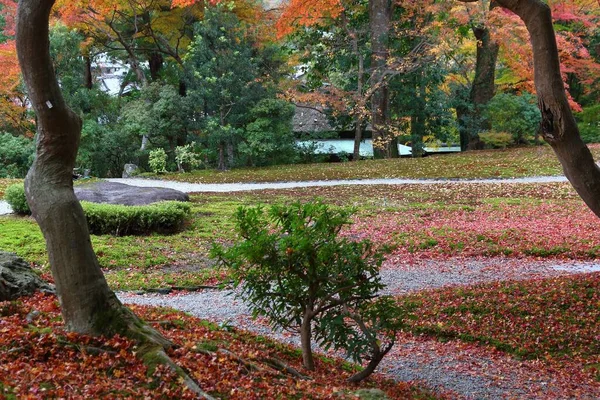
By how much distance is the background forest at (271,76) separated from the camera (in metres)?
23.3

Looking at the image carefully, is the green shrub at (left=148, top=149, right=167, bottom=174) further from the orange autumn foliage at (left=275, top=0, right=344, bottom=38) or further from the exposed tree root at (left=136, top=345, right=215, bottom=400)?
the exposed tree root at (left=136, top=345, right=215, bottom=400)

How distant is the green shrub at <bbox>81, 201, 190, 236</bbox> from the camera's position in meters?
11.3

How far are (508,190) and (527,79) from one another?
11457 mm

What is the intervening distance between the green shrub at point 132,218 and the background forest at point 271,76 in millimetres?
11388

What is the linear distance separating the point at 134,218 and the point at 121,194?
2.42 metres

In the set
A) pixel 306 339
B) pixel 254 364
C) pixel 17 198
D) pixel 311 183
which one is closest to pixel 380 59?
pixel 311 183

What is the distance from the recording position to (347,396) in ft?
12.2

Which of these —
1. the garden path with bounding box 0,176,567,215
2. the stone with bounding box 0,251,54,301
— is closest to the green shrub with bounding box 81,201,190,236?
the stone with bounding box 0,251,54,301

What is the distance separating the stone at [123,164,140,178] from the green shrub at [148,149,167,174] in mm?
710

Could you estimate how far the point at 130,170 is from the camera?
956 inches

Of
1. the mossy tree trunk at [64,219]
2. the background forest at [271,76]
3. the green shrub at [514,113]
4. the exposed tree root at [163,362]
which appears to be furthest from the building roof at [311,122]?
the exposed tree root at [163,362]

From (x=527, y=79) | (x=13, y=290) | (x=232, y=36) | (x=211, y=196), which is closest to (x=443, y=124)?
(x=527, y=79)

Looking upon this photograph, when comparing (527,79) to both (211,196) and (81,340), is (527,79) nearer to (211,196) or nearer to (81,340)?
(211,196)

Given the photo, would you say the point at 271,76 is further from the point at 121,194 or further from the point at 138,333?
the point at 138,333
